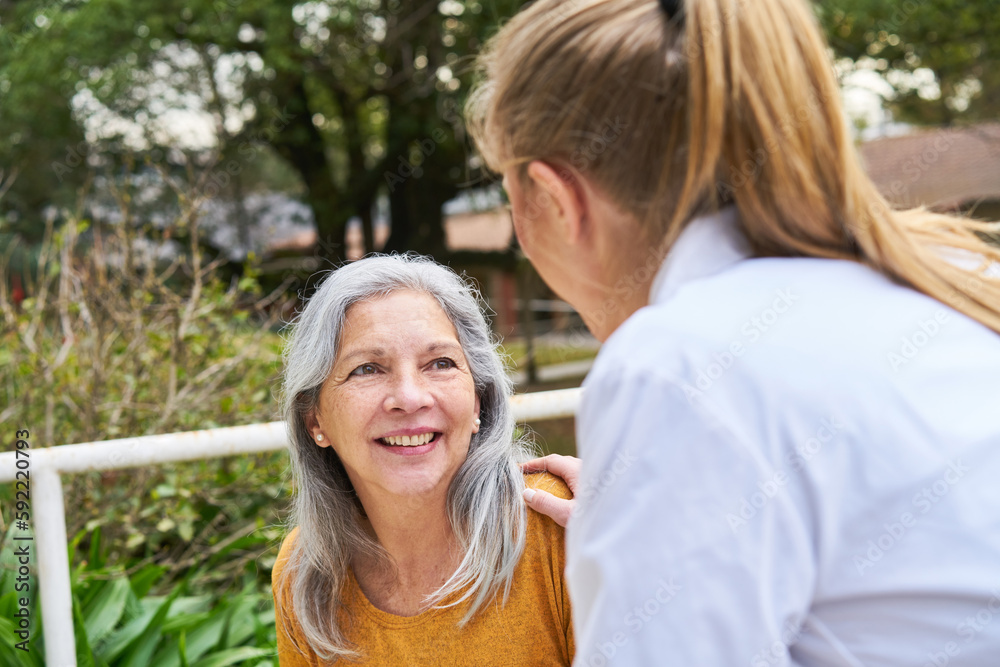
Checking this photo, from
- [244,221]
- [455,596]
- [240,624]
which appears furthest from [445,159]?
[455,596]

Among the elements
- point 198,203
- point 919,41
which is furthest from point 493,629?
point 919,41

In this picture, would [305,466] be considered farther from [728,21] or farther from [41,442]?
[41,442]

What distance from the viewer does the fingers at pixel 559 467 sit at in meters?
2.09

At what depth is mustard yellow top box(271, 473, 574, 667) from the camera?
6.37 ft

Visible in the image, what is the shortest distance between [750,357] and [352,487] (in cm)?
159

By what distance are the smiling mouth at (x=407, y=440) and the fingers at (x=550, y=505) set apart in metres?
0.27

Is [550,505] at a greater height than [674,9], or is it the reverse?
[674,9]

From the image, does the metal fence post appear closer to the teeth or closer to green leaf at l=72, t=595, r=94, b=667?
green leaf at l=72, t=595, r=94, b=667

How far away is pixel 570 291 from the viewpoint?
117 centimetres

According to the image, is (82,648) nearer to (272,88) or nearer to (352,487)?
(352,487)

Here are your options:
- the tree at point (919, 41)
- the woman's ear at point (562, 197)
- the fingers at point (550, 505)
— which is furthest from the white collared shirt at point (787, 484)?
the tree at point (919, 41)

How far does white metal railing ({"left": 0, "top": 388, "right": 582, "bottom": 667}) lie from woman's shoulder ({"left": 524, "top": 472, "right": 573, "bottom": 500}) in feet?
2.25

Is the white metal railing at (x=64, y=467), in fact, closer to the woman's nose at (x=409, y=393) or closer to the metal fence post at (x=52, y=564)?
the metal fence post at (x=52, y=564)

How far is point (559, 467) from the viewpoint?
2.13 m
